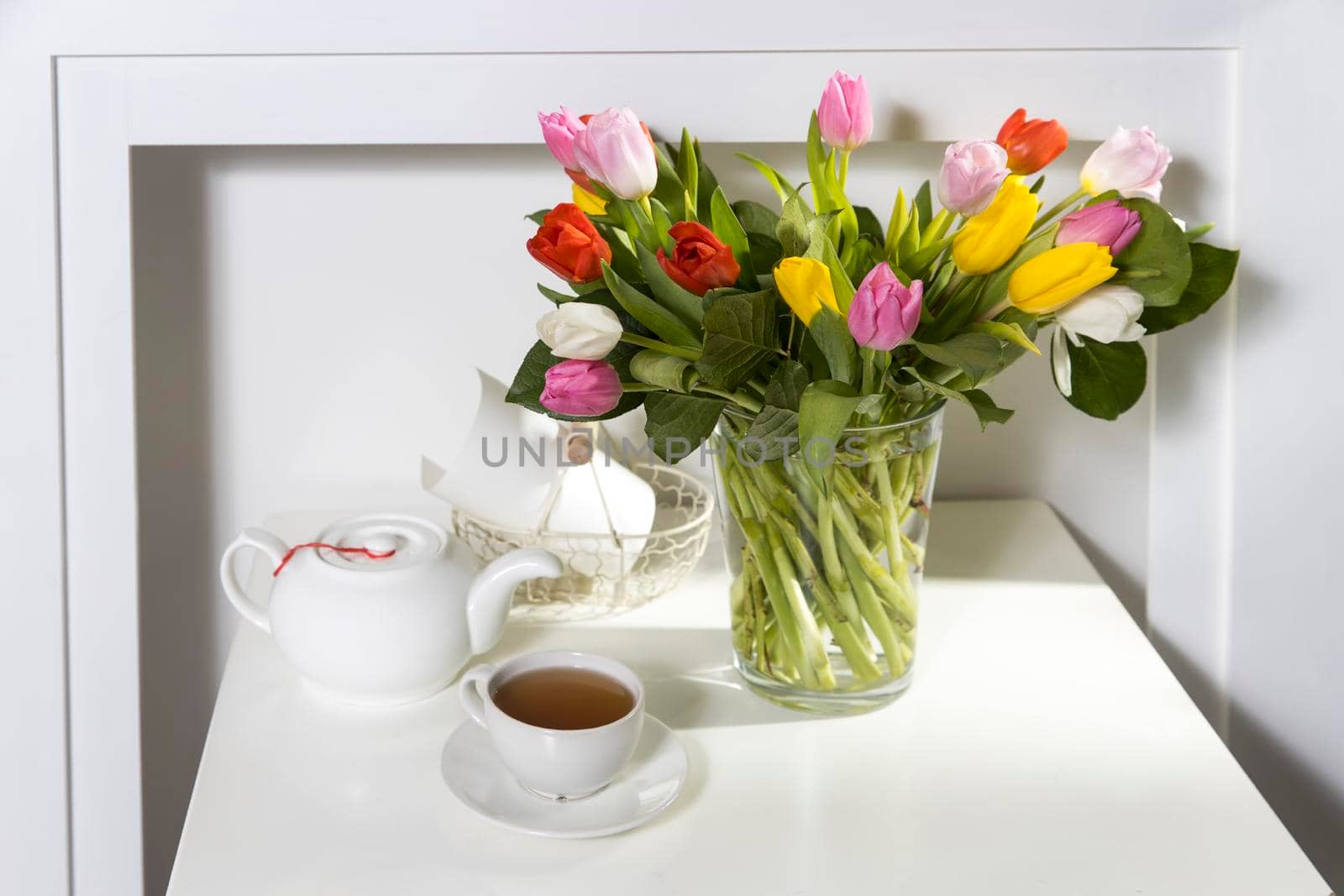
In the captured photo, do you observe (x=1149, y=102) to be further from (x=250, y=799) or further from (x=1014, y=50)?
(x=250, y=799)

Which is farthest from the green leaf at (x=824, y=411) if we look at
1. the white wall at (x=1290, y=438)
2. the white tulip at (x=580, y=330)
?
the white wall at (x=1290, y=438)

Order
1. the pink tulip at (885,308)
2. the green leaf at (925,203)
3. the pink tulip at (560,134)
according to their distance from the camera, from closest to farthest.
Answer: the pink tulip at (885,308) → the pink tulip at (560,134) → the green leaf at (925,203)

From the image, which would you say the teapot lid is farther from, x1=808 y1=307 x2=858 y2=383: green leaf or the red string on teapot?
x1=808 y1=307 x2=858 y2=383: green leaf

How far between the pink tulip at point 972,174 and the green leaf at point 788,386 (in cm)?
11

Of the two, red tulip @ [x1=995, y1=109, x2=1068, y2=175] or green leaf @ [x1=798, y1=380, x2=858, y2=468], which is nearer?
green leaf @ [x1=798, y1=380, x2=858, y2=468]

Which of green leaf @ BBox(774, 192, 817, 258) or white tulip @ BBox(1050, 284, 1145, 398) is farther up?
green leaf @ BBox(774, 192, 817, 258)

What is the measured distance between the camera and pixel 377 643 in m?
0.77

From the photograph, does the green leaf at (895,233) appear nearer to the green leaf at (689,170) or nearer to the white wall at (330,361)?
the green leaf at (689,170)

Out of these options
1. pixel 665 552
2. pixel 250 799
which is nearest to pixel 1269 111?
pixel 665 552

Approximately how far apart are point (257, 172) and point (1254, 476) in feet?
2.54

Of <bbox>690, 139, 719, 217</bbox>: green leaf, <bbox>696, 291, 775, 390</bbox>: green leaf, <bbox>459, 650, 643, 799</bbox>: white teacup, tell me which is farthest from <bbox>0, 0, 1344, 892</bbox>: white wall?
<bbox>459, 650, 643, 799</bbox>: white teacup

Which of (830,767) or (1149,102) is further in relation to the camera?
(1149,102)

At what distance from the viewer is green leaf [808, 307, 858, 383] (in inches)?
25.4

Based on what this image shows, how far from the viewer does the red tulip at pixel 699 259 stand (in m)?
0.64
